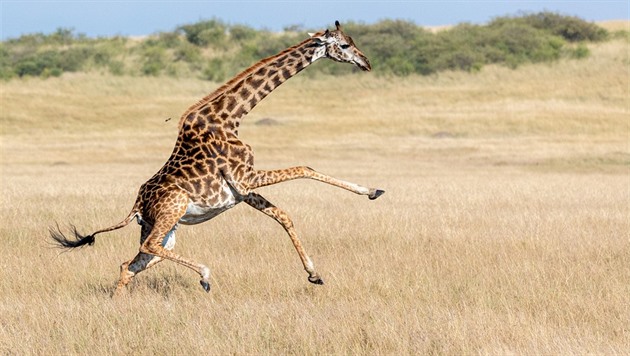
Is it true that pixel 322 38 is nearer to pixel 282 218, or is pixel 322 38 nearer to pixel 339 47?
pixel 339 47

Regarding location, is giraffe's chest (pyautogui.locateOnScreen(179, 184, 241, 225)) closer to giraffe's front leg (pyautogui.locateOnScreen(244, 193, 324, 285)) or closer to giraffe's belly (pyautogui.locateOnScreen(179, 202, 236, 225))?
giraffe's belly (pyautogui.locateOnScreen(179, 202, 236, 225))

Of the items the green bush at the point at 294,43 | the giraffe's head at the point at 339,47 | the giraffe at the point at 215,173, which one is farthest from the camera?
the green bush at the point at 294,43

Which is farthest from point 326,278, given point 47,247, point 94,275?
point 47,247

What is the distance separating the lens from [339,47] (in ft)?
29.5

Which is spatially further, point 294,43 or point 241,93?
point 294,43

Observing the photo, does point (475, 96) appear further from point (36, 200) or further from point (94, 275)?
point (94, 275)

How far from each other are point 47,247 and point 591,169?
902 inches

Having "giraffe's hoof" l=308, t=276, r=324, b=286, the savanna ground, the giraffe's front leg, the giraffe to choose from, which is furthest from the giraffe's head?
the savanna ground

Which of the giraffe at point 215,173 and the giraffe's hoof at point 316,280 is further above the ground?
the giraffe at point 215,173

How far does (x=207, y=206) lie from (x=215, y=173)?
279mm

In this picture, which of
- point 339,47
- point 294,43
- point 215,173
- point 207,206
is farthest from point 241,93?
point 294,43

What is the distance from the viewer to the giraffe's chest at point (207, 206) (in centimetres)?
850

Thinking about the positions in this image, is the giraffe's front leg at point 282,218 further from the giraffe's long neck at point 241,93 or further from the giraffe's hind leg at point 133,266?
the giraffe's hind leg at point 133,266

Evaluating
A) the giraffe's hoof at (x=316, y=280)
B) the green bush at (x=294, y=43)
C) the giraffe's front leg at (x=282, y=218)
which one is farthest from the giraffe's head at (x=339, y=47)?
the green bush at (x=294, y=43)
